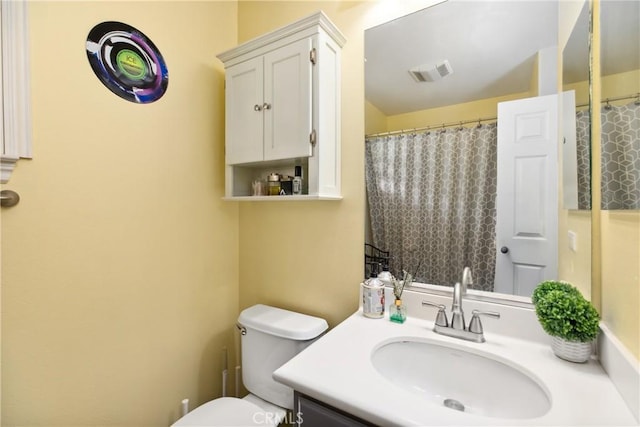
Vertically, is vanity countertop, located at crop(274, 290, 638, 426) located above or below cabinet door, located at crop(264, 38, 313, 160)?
below

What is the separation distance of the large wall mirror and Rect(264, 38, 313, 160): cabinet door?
0.28 metres

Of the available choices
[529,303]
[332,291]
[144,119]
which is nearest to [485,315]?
[529,303]

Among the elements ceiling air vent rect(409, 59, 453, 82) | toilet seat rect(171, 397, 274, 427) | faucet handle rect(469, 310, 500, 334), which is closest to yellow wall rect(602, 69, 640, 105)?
ceiling air vent rect(409, 59, 453, 82)

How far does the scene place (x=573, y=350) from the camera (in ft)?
2.49

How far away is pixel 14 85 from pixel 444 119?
1434 mm

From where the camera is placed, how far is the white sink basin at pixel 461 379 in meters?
0.74

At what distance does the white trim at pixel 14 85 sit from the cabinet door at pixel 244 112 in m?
0.68

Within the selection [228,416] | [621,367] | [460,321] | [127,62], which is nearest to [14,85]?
[127,62]

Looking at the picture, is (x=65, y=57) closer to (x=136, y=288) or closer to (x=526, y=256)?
(x=136, y=288)

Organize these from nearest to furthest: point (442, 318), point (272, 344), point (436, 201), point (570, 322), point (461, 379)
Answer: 1. point (570, 322)
2. point (461, 379)
3. point (442, 318)
4. point (436, 201)
5. point (272, 344)

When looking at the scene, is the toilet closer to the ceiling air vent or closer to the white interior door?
the white interior door

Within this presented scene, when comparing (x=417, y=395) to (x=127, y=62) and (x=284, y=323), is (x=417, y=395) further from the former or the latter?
(x=127, y=62)

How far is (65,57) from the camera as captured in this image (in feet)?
3.17

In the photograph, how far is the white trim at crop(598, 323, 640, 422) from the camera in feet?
1.88
